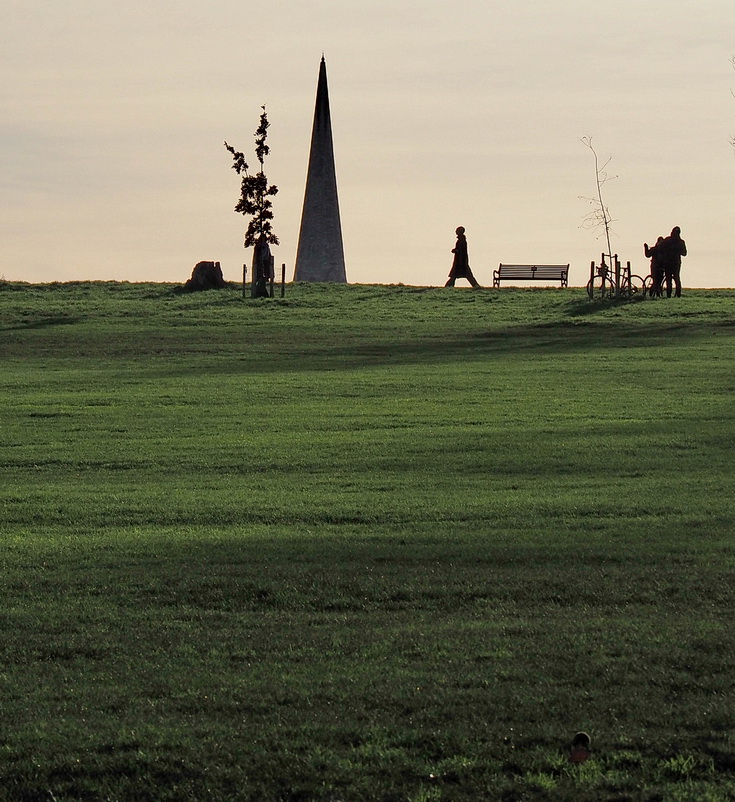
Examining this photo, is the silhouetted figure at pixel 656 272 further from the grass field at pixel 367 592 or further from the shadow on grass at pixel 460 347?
the grass field at pixel 367 592

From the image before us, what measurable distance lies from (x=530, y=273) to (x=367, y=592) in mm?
41786

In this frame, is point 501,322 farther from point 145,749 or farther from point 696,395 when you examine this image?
point 145,749

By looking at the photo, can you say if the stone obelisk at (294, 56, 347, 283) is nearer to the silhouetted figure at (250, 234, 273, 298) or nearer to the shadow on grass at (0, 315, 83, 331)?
the silhouetted figure at (250, 234, 273, 298)

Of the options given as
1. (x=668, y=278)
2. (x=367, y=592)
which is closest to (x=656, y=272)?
(x=668, y=278)

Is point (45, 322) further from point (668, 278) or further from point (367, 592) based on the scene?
point (367, 592)

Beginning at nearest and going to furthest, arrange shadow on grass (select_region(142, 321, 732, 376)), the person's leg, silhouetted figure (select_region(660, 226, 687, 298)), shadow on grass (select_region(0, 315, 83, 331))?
shadow on grass (select_region(142, 321, 732, 376)), shadow on grass (select_region(0, 315, 83, 331)), silhouetted figure (select_region(660, 226, 687, 298)), the person's leg

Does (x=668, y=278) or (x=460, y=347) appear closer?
(x=460, y=347)

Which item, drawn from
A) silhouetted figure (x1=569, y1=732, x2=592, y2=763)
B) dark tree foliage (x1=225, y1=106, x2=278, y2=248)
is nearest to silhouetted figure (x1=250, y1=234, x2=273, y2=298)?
dark tree foliage (x1=225, y1=106, x2=278, y2=248)

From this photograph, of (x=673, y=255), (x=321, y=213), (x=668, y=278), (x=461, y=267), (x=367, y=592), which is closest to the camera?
(x=367, y=592)

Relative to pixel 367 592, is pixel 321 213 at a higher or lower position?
higher

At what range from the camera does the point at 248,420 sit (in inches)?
660

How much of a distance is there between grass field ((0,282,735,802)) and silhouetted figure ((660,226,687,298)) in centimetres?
2041

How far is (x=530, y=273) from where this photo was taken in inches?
1907

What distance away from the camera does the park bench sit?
1895 inches
